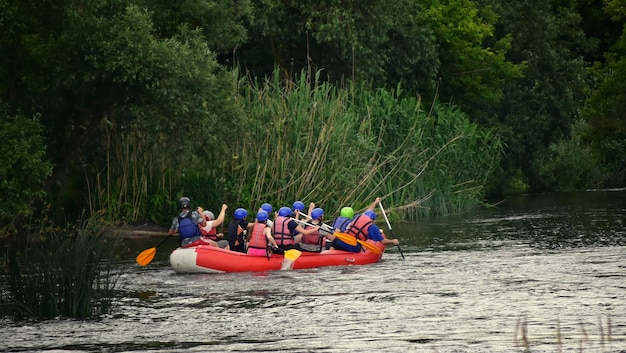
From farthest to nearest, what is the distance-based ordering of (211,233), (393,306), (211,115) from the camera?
(211,115) → (211,233) → (393,306)

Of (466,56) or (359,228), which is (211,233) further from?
(466,56)

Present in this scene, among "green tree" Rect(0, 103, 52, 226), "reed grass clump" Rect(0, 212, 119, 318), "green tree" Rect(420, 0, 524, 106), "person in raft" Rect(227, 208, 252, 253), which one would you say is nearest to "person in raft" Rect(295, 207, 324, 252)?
"person in raft" Rect(227, 208, 252, 253)

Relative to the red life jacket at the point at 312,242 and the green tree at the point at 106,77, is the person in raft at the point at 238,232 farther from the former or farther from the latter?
the green tree at the point at 106,77

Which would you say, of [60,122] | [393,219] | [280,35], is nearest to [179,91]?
[60,122]

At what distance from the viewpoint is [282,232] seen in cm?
2603

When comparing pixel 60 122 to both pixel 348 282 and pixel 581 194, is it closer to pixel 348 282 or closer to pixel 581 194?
pixel 348 282

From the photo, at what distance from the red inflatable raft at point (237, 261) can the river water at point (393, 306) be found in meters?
0.27

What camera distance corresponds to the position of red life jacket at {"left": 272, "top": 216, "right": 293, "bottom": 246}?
2597 cm

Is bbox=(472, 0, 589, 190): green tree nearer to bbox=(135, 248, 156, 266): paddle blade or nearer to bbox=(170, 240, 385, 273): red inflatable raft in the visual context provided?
bbox=(170, 240, 385, 273): red inflatable raft

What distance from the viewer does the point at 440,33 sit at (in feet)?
160

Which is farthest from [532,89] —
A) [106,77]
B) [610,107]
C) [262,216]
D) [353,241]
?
[262,216]

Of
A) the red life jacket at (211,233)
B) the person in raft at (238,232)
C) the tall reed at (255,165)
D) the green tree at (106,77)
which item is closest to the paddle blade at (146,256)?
the red life jacket at (211,233)

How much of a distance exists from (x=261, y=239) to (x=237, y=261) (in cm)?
64

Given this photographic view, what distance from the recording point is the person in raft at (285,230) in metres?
26.0
